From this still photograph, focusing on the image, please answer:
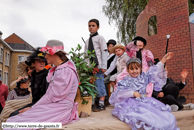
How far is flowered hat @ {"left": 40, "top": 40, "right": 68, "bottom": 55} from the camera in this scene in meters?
2.48

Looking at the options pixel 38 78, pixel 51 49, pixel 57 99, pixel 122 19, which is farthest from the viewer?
pixel 122 19

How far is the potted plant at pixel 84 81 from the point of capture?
10.5 ft

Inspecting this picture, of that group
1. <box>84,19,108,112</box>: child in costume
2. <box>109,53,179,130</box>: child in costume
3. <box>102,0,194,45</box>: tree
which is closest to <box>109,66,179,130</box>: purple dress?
<box>109,53,179,130</box>: child in costume

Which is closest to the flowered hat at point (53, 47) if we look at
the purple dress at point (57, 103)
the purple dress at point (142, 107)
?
the purple dress at point (57, 103)

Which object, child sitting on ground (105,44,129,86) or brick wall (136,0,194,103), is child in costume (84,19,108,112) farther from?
brick wall (136,0,194,103)

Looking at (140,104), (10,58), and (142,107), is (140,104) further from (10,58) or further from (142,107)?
(10,58)

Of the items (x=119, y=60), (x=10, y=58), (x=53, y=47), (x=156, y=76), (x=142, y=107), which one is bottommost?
(x=142, y=107)

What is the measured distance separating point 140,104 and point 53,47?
1707 mm

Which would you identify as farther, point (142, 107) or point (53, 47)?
point (142, 107)

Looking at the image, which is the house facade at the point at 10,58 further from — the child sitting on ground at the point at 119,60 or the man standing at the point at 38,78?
the man standing at the point at 38,78

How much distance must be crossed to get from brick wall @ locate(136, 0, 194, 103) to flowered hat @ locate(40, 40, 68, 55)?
4.26 metres

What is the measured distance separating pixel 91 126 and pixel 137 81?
4.15 feet

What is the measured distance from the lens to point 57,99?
238cm

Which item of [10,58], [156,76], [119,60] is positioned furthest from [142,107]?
[10,58]
